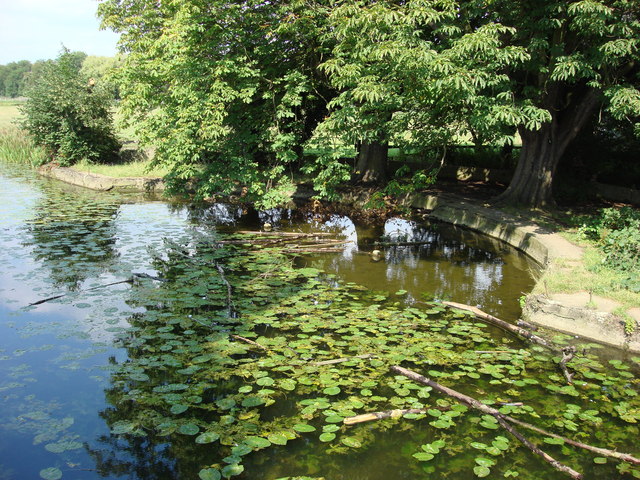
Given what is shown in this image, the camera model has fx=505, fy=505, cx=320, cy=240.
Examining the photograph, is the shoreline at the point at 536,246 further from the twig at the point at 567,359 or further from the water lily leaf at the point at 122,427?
the water lily leaf at the point at 122,427

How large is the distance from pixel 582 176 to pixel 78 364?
15.9 metres

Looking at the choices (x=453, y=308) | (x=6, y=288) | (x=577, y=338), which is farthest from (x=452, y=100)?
(x=6, y=288)

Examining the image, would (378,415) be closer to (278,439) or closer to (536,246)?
(278,439)

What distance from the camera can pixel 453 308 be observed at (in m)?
7.49

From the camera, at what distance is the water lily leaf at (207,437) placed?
418 centimetres

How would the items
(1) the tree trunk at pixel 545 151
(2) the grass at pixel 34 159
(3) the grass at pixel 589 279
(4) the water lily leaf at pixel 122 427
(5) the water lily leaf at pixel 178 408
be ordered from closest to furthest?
(4) the water lily leaf at pixel 122 427
(5) the water lily leaf at pixel 178 408
(3) the grass at pixel 589 279
(1) the tree trunk at pixel 545 151
(2) the grass at pixel 34 159

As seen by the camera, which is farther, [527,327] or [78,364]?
[527,327]

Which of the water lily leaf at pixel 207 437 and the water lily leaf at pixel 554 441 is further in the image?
the water lily leaf at pixel 554 441

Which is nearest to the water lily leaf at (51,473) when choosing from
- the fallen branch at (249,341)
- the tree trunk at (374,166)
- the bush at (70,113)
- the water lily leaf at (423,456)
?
the fallen branch at (249,341)

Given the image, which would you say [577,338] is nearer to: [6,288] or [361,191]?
[6,288]

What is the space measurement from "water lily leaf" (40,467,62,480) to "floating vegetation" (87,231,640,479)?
325 millimetres

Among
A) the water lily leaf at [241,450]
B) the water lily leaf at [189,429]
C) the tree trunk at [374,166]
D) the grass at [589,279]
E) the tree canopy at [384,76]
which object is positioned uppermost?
the tree canopy at [384,76]

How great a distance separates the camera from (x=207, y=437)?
13.9ft

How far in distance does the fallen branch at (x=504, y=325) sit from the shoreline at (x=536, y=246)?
0.57 metres
